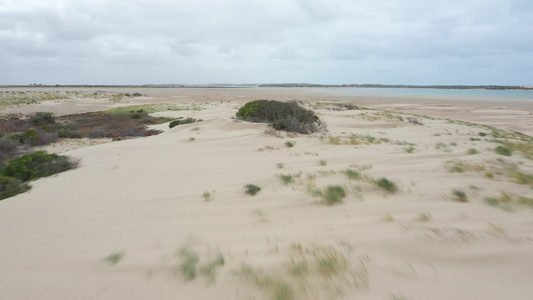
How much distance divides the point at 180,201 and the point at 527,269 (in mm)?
4049

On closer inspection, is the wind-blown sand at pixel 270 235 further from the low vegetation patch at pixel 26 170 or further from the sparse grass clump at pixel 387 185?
the low vegetation patch at pixel 26 170

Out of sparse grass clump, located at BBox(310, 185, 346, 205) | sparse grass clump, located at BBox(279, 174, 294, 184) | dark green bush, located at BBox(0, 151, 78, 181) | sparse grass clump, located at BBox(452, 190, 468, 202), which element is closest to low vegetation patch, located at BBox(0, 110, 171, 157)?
dark green bush, located at BBox(0, 151, 78, 181)

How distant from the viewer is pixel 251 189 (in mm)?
4465

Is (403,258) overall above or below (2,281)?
above

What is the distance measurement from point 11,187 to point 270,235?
5023 mm

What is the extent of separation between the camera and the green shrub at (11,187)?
472cm

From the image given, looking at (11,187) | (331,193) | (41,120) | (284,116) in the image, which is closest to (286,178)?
(331,193)

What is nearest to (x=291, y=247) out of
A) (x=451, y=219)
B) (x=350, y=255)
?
(x=350, y=255)

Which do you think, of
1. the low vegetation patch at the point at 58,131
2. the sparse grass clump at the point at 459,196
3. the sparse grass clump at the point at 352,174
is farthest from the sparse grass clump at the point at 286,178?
the low vegetation patch at the point at 58,131

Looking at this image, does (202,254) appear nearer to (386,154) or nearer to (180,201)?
(180,201)

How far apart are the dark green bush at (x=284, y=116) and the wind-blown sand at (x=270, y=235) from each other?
526 cm

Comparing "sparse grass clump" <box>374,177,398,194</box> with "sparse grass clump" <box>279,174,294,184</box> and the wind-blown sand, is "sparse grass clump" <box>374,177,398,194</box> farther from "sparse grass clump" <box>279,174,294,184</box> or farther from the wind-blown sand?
"sparse grass clump" <box>279,174,294,184</box>

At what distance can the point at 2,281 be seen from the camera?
8.13 ft

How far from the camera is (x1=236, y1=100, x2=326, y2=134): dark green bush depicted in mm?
11062
